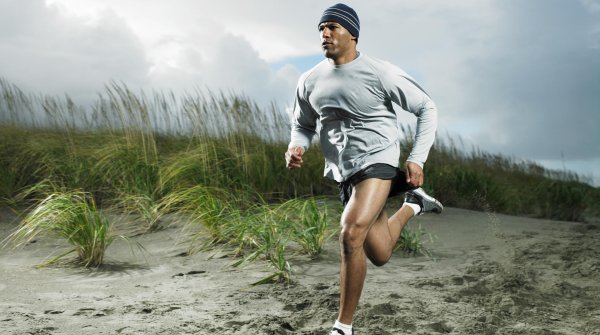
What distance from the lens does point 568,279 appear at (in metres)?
5.86

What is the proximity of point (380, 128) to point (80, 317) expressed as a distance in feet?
7.71

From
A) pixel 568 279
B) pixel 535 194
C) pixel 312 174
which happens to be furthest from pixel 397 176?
pixel 535 194

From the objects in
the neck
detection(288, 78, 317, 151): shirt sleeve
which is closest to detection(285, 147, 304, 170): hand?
detection(288, 78, 317, 151): shirt sleeve

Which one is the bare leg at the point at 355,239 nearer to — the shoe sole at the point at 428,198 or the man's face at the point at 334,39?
the man's face at the point at 334,39

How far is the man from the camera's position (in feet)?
12.0

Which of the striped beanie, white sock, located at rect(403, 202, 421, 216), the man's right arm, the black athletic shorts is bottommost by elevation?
white sock, located at rect(403, 202, 421, 216)

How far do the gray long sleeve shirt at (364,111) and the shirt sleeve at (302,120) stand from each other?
178mm

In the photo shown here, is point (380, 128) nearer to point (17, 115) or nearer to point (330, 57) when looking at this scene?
point (330, 57)

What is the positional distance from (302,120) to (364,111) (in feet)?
1.77

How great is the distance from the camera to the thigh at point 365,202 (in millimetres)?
3633

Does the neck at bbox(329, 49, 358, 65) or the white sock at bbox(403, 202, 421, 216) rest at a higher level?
the neck at bbox(329, 49, 358, 65)

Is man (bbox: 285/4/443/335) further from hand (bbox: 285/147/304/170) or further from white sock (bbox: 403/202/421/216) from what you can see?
white sock (bbox: 403/202/421/216)

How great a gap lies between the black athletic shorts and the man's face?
2.24 ft

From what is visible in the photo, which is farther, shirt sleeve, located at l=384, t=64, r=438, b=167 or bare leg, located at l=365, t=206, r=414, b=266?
bare leg, located at l=365, t=206, r=414, b=266
